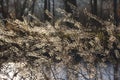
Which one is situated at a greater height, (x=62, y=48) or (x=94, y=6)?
(x=62, y=48)

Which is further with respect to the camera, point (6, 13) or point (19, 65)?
point (6, 13)

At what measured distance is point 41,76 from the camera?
5629 mm

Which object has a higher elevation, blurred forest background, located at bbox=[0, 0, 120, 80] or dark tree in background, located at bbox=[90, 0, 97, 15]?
blurred forest background, located at bbox=[0, 0, 120, 80]

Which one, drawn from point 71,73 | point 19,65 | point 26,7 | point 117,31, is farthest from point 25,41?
point 26,7

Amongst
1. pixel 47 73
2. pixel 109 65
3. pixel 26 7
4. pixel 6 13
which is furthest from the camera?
pixel 26 7

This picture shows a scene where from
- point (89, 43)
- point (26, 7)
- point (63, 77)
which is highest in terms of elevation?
point (89, 43)

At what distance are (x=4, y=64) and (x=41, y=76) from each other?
3.60ft

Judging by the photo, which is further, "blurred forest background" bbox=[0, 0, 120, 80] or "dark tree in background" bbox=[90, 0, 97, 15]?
"dark tree in background" bbox=[90, 0, 97, 15]

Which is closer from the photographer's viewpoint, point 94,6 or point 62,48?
point 62,48

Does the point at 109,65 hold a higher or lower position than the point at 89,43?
lower

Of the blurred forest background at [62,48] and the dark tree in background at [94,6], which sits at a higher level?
the blurred forest background at [62,48]

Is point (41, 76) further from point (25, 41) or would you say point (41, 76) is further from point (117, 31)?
point (117, 31)

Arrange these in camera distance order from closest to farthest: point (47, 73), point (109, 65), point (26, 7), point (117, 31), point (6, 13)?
point (117, 31)
point (47, 73)
point (109, 65)
point (6, 13)
point (26, 7)

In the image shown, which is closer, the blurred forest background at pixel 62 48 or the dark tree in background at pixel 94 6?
the blurred forest background at pixel 62 48
